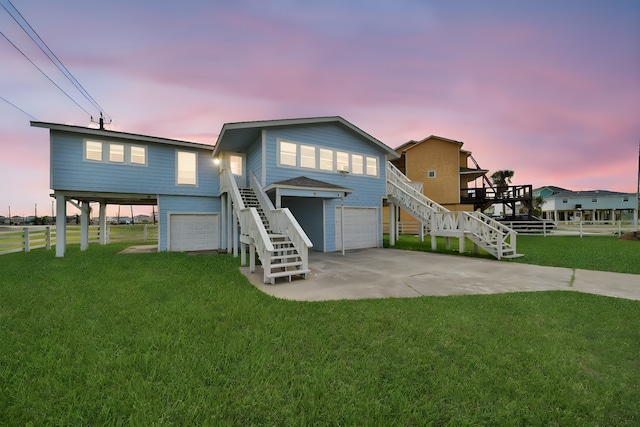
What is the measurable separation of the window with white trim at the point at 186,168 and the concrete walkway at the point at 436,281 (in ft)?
25.7

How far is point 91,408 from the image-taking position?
221 cm


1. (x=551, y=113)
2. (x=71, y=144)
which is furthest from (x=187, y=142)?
(x=551, y=113)

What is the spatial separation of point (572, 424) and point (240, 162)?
14467mm

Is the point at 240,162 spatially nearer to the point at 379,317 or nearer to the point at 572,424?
the point at 379,317

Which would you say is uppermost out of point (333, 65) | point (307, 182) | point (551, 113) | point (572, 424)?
point (333, 65)

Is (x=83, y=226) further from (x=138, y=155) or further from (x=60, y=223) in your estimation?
(x=138, y=155)

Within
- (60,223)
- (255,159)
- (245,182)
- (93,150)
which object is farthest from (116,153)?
(255,159)

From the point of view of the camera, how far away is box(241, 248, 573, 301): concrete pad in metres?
5.76

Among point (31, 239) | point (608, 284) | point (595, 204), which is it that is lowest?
point (608, 284)

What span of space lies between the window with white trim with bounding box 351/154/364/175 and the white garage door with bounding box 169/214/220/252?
826cm

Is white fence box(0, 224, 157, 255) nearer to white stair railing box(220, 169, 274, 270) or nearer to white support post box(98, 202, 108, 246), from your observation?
white support post box(98, 202, 108, 246)

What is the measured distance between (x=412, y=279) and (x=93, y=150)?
14.6 metres

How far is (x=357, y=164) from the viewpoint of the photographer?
1423 cm

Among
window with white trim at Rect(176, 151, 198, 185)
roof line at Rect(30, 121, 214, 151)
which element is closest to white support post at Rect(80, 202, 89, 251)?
roof line at Rect(30, 121, 214, 151)
